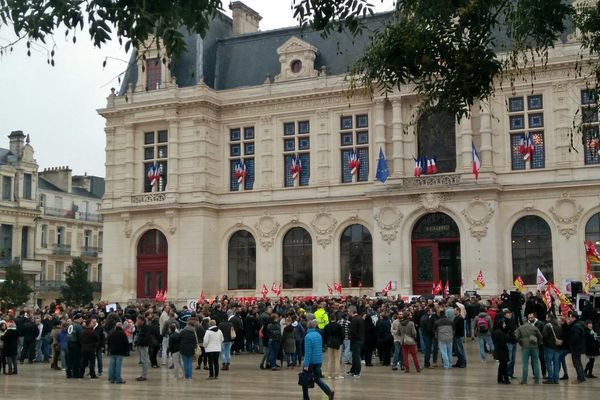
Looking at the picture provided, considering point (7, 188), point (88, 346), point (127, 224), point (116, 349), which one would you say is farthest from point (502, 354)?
point (7, 188)

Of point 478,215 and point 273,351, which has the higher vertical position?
point 478,215

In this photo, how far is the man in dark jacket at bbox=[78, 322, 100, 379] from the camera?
21.1 meters

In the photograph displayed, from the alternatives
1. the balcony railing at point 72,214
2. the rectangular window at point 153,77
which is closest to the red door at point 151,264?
the rectangular window at point 153,77

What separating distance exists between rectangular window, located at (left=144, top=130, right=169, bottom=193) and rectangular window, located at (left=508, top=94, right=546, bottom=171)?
18595 mm

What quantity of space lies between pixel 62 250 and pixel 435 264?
37956 mm

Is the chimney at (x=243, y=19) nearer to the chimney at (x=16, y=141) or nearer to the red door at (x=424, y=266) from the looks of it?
the red door at (x=424, y=266)

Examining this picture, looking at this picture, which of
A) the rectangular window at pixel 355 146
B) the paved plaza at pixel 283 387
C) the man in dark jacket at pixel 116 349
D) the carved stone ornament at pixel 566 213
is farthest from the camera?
the rectangular window at pixel 355 146

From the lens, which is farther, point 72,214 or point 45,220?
point 72,214

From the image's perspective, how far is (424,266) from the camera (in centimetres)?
4066

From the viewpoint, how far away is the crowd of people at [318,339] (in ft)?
61.4

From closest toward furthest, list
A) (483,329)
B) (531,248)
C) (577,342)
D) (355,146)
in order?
(577,342), (483,329), (531,248), (355,146)

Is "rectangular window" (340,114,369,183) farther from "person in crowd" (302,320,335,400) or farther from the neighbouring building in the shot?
the neighbouring building

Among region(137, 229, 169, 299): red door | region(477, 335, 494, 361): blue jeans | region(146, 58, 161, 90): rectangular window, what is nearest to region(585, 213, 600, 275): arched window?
region(477, 335, 494, 361): blue jeans

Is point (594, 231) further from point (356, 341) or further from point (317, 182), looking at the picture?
point (356, 341)
